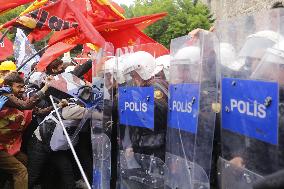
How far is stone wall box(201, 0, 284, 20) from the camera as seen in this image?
2256 centimetres

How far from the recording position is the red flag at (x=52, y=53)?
19.3ft

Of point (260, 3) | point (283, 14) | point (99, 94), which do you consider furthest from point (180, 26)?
point (283, 14)

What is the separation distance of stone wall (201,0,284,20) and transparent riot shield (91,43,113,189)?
1862 cm

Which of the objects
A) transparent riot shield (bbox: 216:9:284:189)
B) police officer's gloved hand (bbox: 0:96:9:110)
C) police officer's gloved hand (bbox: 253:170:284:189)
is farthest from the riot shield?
police officer's gloved hand (bbox: 0:96:9:110)

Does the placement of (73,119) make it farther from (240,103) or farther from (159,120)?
(240,103)

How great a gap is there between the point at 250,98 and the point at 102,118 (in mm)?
1743

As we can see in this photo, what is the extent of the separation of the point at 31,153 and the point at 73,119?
0.67m

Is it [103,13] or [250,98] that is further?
[103,13]

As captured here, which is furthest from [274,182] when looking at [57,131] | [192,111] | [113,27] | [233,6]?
[233,6]

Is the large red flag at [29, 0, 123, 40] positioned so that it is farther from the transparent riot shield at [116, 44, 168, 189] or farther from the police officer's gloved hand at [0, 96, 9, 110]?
the transparent riot shield at [116, 44, 168, 189]

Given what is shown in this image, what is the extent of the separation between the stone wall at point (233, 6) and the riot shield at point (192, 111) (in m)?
19.4

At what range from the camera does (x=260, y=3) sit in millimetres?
22547

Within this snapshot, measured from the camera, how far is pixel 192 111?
2.49 metres

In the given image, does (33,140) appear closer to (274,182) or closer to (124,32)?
(124,32)
